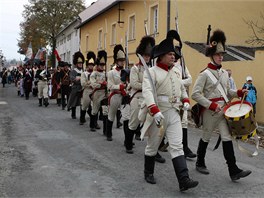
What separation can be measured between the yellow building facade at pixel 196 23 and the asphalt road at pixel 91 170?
436 cm

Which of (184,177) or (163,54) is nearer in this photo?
(184,177)

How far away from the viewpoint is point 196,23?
1852 centimetres

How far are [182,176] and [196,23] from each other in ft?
46.7

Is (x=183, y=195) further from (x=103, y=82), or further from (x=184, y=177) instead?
(x=103, y=82)

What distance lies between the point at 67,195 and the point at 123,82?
3.86 meters

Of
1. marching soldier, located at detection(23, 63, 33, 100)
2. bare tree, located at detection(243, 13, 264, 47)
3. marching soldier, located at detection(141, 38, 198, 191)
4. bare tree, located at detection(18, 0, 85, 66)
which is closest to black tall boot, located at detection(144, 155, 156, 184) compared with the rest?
marching soldier, located at detection(141, 38, 198, 191)

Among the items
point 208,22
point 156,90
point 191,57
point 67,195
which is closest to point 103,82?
point 156,90

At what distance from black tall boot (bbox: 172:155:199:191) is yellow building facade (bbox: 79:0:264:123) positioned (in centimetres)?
730

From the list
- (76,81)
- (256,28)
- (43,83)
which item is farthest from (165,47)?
(256,28)

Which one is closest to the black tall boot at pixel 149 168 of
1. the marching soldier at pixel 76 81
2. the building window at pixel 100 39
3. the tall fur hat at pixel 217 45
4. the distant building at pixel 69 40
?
the tall fur hat at pixel 217 45

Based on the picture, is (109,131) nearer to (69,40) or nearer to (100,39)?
(100,39)

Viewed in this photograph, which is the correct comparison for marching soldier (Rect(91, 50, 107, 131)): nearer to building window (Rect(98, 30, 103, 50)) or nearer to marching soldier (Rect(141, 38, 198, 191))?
marching soldier (Rect(141, 38, 198, 191))

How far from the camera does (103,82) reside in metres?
9.95

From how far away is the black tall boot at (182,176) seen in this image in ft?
16.8
